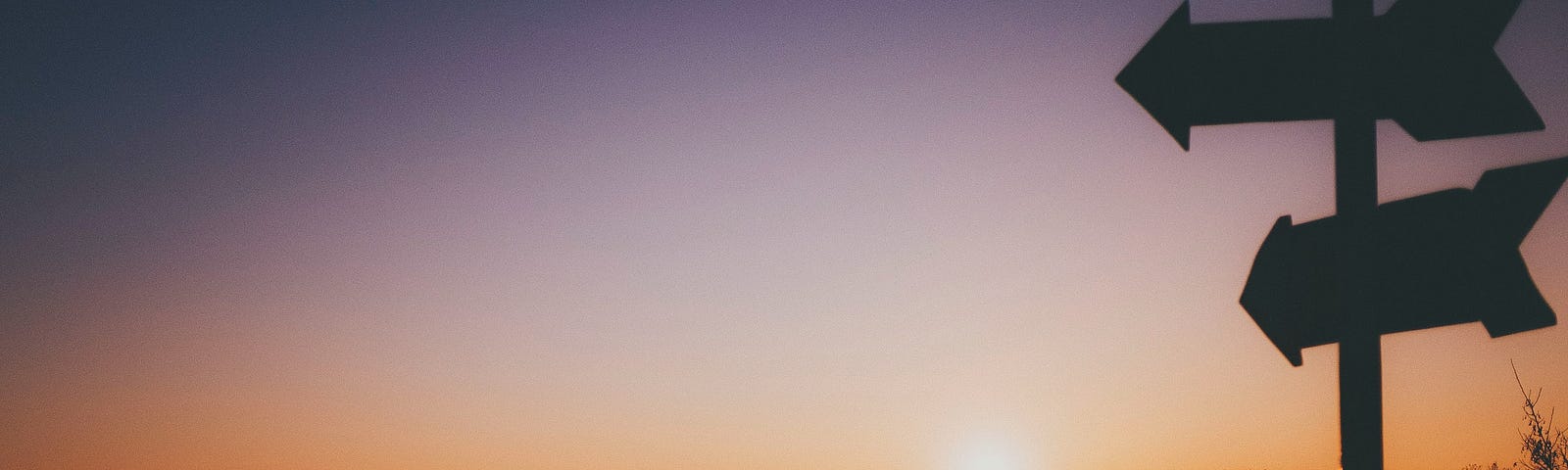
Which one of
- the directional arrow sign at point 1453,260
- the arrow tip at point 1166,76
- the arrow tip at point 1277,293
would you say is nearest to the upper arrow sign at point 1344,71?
the arrow tip at point 1166,76

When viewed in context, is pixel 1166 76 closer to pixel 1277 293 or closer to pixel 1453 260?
pixel 1277 293

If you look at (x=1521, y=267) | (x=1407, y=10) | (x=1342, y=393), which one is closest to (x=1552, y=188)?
(x=1521, y=267)

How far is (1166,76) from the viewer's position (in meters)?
2.14

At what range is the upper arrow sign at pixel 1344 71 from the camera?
6.59 ft

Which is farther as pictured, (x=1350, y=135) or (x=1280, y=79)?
(x=1280, y=79)

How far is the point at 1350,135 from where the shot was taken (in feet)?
6.27

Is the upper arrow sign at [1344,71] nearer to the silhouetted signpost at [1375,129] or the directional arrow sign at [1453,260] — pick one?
the silhouetted signpost at [1375,129]

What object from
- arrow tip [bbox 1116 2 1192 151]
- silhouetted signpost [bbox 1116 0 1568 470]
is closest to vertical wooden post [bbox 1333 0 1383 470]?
silhouetted signpost [bbox 1116 0 1568 470]

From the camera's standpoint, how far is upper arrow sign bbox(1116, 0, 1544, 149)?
6.59 ft

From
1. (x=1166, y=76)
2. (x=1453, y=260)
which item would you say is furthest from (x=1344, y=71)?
(x=1453, y=260)

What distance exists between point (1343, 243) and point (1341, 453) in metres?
0.43

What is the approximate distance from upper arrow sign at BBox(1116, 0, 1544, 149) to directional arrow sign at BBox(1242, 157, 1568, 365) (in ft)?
0.54

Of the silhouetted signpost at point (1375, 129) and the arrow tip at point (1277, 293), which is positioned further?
the arrow tip at point (1277, 293)

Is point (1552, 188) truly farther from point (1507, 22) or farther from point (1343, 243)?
point (1343, 243)
